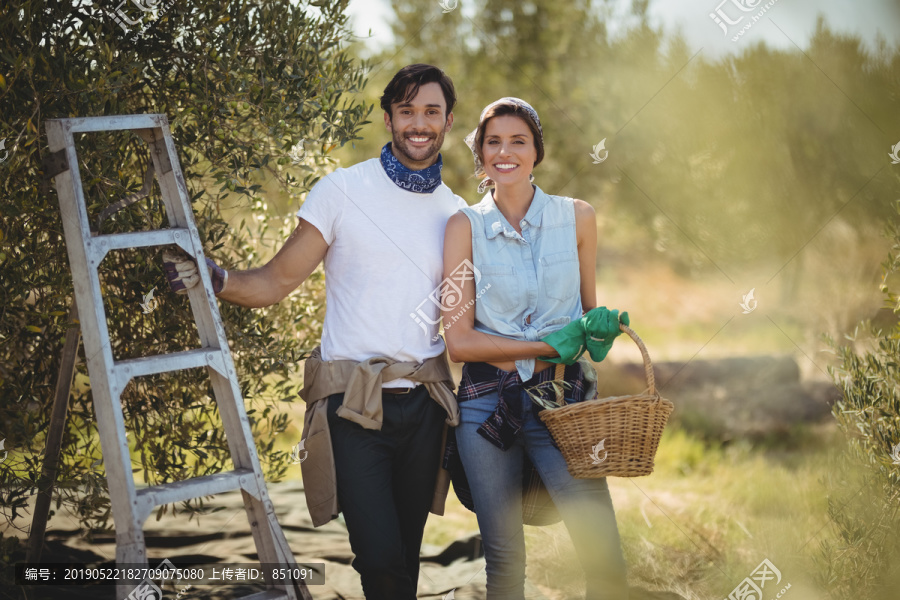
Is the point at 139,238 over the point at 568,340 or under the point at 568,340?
over

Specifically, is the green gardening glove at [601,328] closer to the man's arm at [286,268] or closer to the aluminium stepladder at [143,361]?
the man's arm at [286,268]

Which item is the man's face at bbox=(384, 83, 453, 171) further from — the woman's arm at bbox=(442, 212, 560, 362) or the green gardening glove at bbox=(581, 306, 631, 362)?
the green gardening glove at bbox=(581, 306, 631, 362)

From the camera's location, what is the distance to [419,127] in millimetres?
3377

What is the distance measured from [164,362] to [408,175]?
4.13 feet

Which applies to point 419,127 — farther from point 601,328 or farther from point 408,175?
point 601,328

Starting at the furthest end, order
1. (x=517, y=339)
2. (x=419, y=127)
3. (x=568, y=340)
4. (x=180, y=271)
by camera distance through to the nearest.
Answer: (x=419, y=127), (x=517, y=339), (x=568, y=340), (x=180, y=271)

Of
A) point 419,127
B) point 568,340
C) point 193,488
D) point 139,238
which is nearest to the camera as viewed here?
point 193,488

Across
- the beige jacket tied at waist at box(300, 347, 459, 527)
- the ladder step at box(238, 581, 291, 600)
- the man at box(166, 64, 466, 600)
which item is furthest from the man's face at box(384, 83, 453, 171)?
the ladder step at box(238, 581, 291, 600)

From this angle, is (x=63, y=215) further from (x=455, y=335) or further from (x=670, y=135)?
(x=670, y=135)

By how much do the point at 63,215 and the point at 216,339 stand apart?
0.70 m

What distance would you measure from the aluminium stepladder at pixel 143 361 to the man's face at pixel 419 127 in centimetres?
92

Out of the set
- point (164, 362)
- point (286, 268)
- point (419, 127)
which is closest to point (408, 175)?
point (419, 127)

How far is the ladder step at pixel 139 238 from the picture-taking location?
2.77 meters

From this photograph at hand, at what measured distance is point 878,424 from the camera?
387cm
